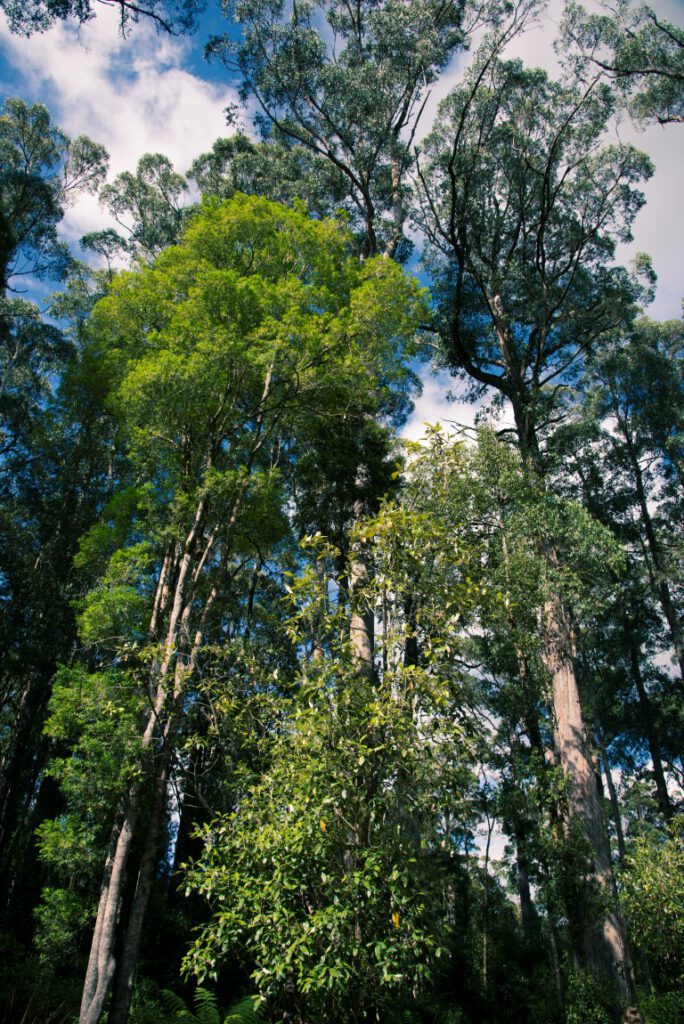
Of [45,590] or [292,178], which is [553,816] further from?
[292,178]

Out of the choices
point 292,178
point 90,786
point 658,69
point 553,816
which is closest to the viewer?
point 90,786

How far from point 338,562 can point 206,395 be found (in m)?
3.66

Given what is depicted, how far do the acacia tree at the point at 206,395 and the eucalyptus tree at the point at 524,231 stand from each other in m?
3.39

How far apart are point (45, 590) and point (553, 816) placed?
1099cm

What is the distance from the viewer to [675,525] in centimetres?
1911

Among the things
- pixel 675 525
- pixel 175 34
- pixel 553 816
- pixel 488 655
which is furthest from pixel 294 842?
pixel 675 525

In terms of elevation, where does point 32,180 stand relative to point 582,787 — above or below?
above

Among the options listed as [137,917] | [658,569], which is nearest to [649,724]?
[658,569]

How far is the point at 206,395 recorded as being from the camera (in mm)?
10297

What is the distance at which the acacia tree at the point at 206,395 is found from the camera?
8414 millimetres

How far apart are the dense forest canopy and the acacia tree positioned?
0.08 metres

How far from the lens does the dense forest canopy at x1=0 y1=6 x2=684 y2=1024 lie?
15.2 feet

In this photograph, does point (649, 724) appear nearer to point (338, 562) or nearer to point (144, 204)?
point (338, 562)

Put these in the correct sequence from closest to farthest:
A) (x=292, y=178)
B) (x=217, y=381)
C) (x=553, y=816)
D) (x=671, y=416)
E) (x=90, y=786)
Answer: (x=90, y=786) < (x=553, y=816) < (x=217, y=381) < (x=292, y=178) < (x=671, y=416)
